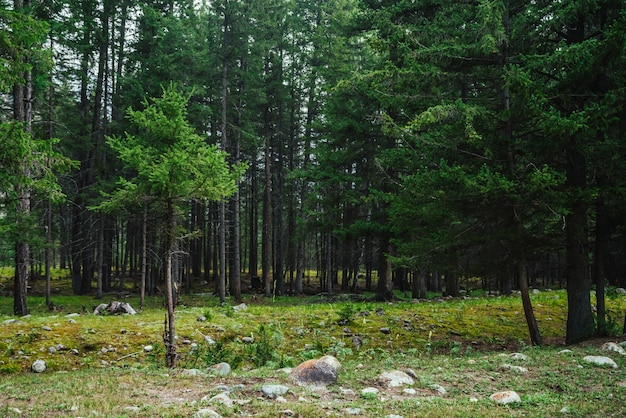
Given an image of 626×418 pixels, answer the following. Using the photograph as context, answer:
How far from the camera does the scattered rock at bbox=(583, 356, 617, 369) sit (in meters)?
6.79

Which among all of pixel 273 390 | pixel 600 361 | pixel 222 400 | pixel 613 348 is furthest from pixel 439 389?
pixel 613 348

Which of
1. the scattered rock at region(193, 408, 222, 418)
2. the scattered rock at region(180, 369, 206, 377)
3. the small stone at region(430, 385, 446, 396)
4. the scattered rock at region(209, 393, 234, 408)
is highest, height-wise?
the scattered rock at region(193, 408, 222, 418)

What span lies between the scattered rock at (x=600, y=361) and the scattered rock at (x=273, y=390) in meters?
5.07

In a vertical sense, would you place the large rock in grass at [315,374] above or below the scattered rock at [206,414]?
below

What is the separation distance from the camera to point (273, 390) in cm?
501

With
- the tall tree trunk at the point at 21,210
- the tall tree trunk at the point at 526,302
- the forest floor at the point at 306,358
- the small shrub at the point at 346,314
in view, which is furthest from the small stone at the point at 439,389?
the tall tree trunk at the point at 21,210

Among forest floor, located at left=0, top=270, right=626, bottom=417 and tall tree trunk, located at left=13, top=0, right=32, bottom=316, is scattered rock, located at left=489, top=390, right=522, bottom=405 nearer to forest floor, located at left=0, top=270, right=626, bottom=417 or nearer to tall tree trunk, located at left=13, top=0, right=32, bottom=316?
forest floor, located at left=0, top=270, right=626, bottom=417

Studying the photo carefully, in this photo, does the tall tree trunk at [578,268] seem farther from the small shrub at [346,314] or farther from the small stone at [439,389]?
the small stone at [439,389]

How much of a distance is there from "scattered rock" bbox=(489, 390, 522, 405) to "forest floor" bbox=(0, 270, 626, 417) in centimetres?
9

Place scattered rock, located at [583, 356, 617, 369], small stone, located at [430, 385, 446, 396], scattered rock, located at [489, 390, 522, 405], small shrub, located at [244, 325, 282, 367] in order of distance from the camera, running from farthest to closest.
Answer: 1. small shrub, located at [244, 325, 282, 367]
2. scattered rock, located at [583, 356, 617, 369]
3. small stone, located at [430, 385, 446, 396]
4. scattered rock, located at [489, 390, 522, 405]

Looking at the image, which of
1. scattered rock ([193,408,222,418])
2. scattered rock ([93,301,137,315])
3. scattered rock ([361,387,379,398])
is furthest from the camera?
scattered rock ([93,301,137,315])

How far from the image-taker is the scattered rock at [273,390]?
4949 millimetres

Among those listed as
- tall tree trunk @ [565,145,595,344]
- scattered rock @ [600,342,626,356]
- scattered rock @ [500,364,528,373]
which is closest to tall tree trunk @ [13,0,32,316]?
scattered rock @ [500,364,528,373]

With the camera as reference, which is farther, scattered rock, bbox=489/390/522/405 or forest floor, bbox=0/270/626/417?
scattered rock, bbox=489/390/522/405
